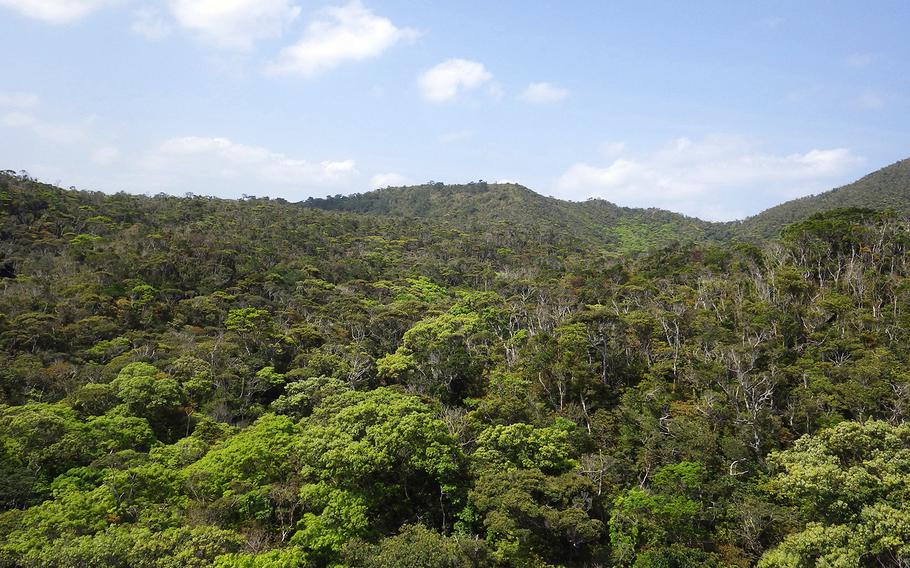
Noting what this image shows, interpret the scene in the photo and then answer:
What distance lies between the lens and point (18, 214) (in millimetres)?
53312

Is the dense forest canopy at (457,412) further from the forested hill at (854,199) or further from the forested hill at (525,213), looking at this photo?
the forested hill at (854,199)

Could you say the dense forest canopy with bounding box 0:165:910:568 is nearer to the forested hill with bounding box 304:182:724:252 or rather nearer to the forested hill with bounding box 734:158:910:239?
the forested hill with bounding box 304:182:724:252

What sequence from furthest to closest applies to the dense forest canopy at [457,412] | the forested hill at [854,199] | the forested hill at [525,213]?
the forested hill at [525,213]
the forested hill at [854,199]
the dense forest canopy at [457,412]

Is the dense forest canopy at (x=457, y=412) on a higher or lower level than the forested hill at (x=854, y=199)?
lower

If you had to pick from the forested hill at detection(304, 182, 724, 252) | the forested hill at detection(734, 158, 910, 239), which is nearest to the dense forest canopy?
the forested hill at detection(304, 182, 724, 252)

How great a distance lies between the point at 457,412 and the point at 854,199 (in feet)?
336

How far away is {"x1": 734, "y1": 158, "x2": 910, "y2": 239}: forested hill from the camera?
8525cm

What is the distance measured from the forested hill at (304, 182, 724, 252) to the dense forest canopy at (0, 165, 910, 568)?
56849mm

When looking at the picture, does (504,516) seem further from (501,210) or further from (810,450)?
(501,210)

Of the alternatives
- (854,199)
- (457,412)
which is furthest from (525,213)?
(457,412)

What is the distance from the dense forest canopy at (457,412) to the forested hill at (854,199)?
189 feet

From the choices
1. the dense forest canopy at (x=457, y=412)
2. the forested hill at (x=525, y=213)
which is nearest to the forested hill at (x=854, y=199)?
the forested hill at (x=525, y=213)

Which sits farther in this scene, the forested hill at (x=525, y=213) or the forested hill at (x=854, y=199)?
the forested hill at (x=525, y=213)

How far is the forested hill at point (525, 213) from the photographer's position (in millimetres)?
108312
